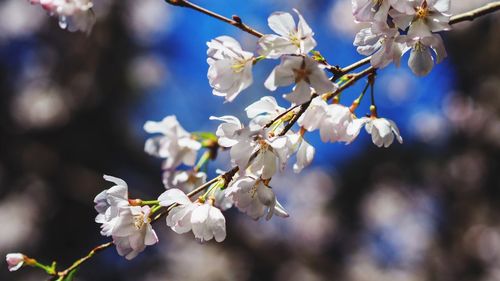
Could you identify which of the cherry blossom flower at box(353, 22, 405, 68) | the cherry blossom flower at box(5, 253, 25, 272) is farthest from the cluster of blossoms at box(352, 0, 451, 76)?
the cherry blossom flower at box(5, 253, 25, 272)

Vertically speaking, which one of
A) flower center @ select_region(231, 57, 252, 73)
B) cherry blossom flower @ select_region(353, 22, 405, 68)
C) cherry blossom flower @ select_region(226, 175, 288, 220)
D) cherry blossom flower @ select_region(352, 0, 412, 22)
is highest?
cherry blossom flower @ select_region(352, 0, 412, 22)

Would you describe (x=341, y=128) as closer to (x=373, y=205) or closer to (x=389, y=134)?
(x=389, y=134)

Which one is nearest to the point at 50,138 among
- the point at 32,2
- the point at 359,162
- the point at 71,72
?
the point at 71,72

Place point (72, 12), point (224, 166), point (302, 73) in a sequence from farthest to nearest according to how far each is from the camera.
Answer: point (224, 166) → point (72, 12) → point (302, 73)

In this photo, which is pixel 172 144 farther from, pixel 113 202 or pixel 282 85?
pixel 282 85

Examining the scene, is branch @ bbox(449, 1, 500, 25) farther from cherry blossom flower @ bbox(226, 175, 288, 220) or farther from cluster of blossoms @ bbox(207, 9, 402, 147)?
cherry blossom flower @ bbox(226, 175, 288, 220)

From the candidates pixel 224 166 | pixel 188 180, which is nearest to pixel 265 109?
pixel 188 180
